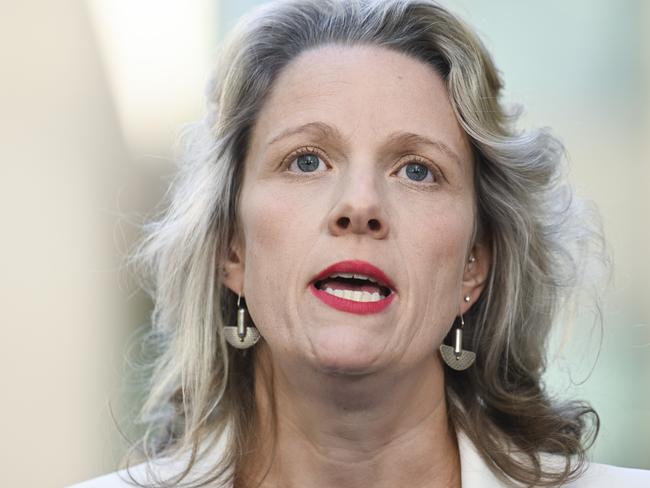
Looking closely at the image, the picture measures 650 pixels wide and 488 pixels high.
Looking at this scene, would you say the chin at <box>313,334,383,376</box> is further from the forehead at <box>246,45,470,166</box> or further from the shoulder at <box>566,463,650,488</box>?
the shoulder at <box>566,463,650,488</box>

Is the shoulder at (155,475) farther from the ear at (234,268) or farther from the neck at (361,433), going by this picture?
the ear at (234,268)

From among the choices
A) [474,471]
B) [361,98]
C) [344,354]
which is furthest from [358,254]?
[474,471]

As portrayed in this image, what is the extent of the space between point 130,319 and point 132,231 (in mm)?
861

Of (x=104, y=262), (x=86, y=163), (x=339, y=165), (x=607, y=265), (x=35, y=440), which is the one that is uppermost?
(x=339, y=165)

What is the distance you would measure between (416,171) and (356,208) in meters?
0.30

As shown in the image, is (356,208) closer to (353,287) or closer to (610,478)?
(353,287)

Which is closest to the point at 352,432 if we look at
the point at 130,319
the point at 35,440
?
the point at 35,440

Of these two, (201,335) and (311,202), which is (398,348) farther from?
(201,335)

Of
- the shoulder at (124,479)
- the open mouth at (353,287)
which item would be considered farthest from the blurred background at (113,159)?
the open mouth at (353,287)

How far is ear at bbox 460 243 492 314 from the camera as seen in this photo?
3502mm

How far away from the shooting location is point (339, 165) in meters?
3.24

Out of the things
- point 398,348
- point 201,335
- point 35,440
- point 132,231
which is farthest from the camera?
point 132,231

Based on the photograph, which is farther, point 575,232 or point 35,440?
point 35,440

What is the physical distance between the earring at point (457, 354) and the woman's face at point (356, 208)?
0.26 ft
